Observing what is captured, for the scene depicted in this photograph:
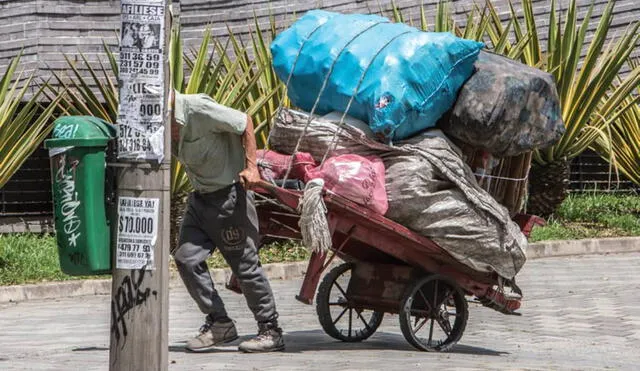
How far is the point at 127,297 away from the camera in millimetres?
5855

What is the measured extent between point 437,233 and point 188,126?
5.47 feet

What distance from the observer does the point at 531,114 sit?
9023 mm

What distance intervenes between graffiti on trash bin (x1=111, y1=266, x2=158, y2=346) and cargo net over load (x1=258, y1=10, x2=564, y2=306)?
8.84 feet

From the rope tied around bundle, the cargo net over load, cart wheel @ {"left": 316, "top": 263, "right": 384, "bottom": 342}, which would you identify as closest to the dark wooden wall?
cart wheel @ {"left": 316, "top": 263, "right": 384, "bottom": 342}

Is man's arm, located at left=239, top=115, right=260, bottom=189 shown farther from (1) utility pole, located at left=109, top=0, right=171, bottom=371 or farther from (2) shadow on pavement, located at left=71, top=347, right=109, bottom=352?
(1) utility pole, located at left=109, top=0, right=171, bottom=371

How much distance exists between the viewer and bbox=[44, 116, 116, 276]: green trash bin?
19.3 ft

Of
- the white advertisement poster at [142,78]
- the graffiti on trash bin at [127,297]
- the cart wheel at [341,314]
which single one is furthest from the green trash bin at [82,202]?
the cart wheel at [341,314]

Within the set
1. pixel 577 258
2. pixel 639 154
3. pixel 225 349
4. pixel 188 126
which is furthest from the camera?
pixel 639 154

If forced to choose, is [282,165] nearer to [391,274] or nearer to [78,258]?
[391,274]

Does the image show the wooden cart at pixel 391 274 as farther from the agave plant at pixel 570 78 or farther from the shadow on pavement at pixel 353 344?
the agave plant at pixel 570 78

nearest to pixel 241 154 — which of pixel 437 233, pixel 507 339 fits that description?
pixel 437 233

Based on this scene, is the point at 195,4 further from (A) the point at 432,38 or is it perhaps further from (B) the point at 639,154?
(A) the point at 432,38

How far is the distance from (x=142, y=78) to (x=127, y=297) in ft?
2.98

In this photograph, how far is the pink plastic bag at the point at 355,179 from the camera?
840 cm
